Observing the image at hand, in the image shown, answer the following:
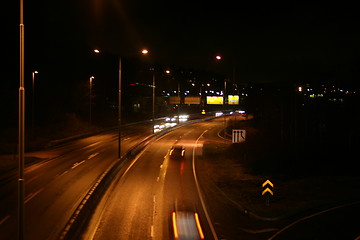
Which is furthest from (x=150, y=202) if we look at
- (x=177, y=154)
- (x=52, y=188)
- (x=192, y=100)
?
(x=192, y=100)

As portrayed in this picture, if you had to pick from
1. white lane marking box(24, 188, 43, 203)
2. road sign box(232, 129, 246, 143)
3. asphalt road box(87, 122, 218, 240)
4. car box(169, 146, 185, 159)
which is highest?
road sign box(232, 129, 246, 143)

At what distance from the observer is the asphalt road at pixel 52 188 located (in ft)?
47.1

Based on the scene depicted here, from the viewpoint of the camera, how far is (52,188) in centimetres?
2133

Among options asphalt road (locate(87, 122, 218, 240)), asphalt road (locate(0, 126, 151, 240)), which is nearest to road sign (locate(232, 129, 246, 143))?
asphalt road (locate(87, 122, 218, 240))

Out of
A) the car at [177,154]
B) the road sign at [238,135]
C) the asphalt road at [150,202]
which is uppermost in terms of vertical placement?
the road sign at [238,135]

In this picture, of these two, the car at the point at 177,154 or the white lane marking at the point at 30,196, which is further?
the car at the point at 177,154

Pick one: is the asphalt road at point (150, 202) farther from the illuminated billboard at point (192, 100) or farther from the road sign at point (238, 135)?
the illuminated billboard at point (192, 100)

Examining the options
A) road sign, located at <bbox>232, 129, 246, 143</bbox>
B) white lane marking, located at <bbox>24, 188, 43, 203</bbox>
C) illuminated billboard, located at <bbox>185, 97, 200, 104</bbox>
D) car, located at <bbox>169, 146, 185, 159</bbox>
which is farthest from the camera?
illuminated billboard, located at <bbox>185, 97, 200, 104</bbox>

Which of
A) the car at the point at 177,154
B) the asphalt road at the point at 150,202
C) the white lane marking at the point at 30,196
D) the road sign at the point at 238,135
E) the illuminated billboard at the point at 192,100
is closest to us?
the asphalt road at the point at 150,202

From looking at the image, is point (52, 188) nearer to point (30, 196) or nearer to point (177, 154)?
point (30, 196)

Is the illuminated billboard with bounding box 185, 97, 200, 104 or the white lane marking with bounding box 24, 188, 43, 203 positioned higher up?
the illuminated billboard with bounding box 185, 97, 200, 104

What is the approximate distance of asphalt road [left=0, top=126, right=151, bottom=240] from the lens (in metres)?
14.4

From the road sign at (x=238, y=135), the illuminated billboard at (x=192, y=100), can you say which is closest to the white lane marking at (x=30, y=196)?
the road sign at (x=238, y=135)

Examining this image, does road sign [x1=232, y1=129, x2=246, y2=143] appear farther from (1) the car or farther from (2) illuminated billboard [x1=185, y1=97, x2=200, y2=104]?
(2) illuminated billboard [x1=185, y1=97, x2=200, y2=104]
